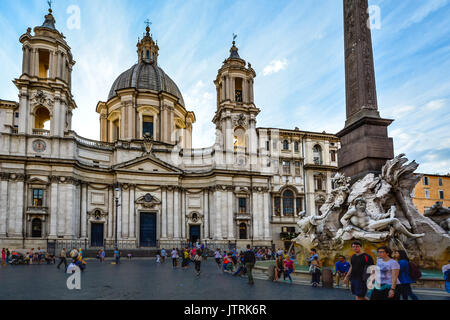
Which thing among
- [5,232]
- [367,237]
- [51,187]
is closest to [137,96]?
[51,187]

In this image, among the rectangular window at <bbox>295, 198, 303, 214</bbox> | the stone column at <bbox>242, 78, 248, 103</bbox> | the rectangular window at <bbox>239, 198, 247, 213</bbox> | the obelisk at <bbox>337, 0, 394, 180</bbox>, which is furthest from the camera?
the stone column at <bbox>242, 78, 248, 103</bbox>

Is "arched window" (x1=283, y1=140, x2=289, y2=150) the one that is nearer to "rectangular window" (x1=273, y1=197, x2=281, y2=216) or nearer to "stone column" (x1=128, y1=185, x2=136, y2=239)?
"rectangular window" (x1=273, y1=197, x2=281, y2=216)

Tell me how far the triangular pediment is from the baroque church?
0.38 ft

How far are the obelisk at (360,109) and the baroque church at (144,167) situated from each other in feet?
81.1

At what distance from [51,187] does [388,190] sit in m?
32.6

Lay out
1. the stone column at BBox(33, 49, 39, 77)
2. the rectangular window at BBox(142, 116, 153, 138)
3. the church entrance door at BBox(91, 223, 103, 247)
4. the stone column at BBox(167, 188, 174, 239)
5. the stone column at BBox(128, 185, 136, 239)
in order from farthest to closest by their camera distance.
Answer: the rectangular window at BBox(142, 116, 153, 138) < the stone column at BBox(167, 188, 174, 239) < the stone column at BBox(128, 185, 136, 239) < the church entrance door at BBox(91, 223, 103, 247) < the stone column at BBox(33, 49, 39, 77)

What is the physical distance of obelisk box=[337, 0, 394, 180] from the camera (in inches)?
588

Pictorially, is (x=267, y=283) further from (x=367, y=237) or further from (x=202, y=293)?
(x=367, y=237)

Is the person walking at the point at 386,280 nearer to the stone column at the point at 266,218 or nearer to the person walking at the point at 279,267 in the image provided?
the person walking at the point at 279,267

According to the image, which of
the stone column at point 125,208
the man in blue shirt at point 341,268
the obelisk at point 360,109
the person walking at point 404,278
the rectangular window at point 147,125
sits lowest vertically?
the man in blue shirt at point 341,268

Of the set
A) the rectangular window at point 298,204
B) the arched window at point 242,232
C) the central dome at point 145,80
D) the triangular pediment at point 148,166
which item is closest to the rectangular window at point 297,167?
A: the rectangular window at point 298,204

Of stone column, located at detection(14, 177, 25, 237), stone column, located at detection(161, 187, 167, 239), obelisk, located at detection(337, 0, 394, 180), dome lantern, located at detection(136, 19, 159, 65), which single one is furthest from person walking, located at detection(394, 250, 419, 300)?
dome lantern, located at detection(136, 19, 159, 65)

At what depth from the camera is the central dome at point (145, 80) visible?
49969 mm
